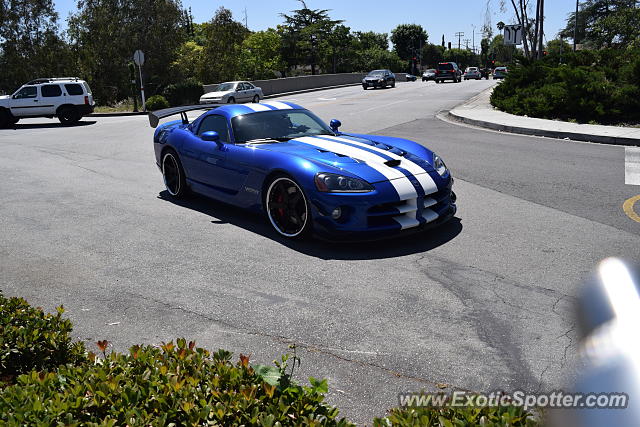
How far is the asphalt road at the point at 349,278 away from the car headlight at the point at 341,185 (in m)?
0.60

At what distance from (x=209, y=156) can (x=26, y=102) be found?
2011 centimetres

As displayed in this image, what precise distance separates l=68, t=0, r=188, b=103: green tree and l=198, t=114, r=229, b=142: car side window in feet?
115

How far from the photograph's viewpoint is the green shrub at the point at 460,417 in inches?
76.9

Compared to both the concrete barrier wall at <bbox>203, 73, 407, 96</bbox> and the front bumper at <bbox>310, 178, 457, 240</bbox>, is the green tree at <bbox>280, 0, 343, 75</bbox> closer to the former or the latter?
the concrete barrier wall at <bbox>203, 73, 407, 96</bbox>

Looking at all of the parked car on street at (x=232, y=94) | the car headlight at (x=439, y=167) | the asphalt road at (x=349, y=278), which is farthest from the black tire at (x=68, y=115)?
the car headlight at (x=439, y=167)

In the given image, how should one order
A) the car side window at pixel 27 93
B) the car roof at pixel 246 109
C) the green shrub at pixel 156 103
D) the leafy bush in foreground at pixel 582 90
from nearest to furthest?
the car roof at pixel 246 109 → the leafy bush in foreground at pixel 582 90 → the car side window at pixel 27 93 → the green shrub at pixel 156 103

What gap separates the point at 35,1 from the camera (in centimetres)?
4203

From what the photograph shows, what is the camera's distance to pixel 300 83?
50.0 m

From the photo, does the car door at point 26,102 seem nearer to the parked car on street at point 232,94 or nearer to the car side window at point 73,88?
the car side window at point 73,88

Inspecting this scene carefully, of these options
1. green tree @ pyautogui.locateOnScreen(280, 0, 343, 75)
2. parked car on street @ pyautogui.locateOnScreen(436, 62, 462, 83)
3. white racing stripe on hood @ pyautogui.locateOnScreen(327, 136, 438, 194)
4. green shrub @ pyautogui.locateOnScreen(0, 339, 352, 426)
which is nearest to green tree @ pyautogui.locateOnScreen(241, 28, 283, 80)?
green tree @ pyautogui.locateOnScreen(280, 0, 343, 75)

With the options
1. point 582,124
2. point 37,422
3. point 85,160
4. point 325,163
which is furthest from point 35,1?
point 37,422

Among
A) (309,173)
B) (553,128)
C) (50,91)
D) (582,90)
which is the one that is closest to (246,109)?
(309,173)

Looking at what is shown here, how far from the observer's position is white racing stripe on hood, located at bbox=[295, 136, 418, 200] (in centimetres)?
599

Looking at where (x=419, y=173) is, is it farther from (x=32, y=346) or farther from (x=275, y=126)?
(x=32, y=346)
